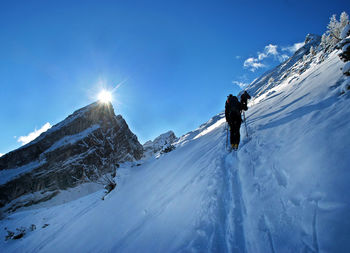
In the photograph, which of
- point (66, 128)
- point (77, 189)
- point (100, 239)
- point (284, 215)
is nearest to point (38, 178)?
point (77, 189)

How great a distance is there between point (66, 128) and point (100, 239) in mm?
99337

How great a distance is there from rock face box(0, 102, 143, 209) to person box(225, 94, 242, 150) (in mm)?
62579

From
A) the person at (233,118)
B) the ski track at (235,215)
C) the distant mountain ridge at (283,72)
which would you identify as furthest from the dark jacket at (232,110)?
the distant mountain ridge at (283,72)

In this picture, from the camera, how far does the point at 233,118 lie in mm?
6672

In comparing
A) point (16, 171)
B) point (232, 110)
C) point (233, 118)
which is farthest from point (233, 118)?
point (16, 171)

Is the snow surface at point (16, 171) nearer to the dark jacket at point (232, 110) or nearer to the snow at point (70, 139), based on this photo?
the snow at point (70, 139)

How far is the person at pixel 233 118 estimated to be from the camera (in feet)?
20.6

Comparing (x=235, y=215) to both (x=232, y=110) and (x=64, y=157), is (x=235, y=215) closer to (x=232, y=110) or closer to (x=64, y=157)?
(x=232, y=110)

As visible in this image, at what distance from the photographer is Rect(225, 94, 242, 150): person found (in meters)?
6.28

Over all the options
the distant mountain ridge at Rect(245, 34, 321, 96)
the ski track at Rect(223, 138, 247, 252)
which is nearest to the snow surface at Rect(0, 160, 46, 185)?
the ski track at Rect(223, 138, 247, 252)

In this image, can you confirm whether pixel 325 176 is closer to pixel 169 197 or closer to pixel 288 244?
pixel 288 244

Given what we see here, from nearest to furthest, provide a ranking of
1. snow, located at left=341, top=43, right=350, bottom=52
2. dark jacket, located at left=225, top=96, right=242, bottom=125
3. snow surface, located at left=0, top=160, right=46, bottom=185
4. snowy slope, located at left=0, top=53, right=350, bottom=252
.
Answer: snowy slope, located at left=0, top=53, right=350, bottom=252 → snow, located at left=341, top=43, right=350, bottom=52 → dark jacket, located at left=225, top=96, right=242, bottom=125 → snow surface, located at left=0, top=160, right=46, bottom=185

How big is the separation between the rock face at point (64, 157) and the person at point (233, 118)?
205 ft

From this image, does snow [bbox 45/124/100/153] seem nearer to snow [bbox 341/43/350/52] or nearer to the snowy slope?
the snowy slope
